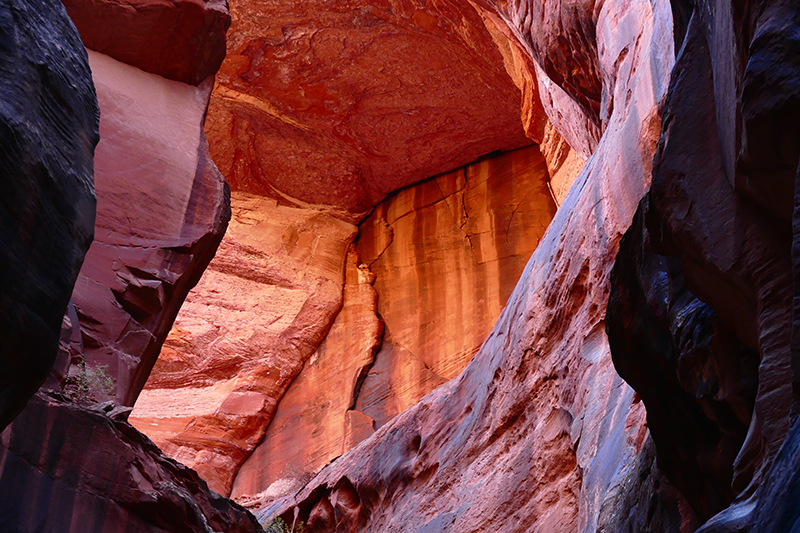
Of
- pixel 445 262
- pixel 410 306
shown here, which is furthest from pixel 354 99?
pixel 410 306

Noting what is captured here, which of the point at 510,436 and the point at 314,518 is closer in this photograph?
the point at 510,436

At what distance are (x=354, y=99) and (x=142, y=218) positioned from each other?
12.1 metres

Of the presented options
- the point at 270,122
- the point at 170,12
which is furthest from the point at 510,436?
the point at 270,122

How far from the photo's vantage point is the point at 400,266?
23.5 m

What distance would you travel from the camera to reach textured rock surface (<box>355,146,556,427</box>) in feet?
67.9

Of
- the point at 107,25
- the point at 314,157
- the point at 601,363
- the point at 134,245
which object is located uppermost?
the point at 314,157

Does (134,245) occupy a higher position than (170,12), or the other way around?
(170,12)

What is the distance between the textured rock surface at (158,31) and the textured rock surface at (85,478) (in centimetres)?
678

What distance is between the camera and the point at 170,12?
41.5 feet

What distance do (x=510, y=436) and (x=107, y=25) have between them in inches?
341

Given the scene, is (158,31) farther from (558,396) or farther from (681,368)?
(681,368)

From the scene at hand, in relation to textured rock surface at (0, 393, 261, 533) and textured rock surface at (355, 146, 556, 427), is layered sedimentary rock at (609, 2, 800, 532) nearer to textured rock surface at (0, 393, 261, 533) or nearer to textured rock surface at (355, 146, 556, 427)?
textured rock surface at (0, 393, 261, 533)

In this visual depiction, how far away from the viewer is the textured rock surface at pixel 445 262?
20688mm

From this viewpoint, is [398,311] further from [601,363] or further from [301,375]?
[601,363]
